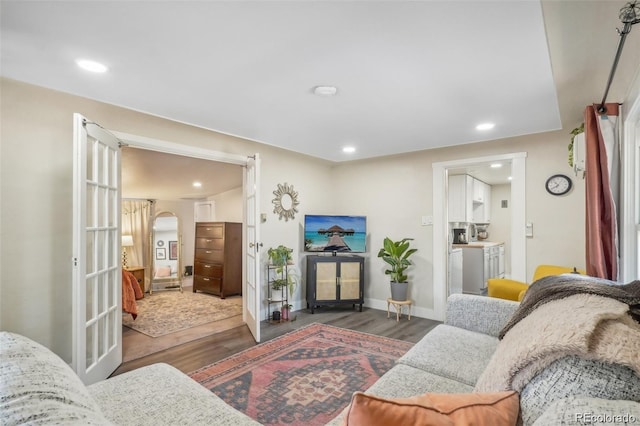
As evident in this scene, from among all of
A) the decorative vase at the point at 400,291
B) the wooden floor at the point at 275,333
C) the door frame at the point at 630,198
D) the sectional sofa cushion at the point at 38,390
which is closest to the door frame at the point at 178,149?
the wooden floor at the point at 275,333

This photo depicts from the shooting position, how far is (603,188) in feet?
6.50

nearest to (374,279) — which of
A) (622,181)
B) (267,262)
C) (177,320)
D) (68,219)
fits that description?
(267,262)

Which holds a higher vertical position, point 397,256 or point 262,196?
point 262,196

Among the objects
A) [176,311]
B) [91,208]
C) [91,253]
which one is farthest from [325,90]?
[176,311]

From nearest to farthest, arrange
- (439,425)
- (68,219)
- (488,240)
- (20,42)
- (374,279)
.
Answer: (439,425)
(20,42)
(68,219)
(374,279)
(488,240)

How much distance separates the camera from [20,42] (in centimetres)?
173

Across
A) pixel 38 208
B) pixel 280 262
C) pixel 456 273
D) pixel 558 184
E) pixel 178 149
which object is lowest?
pixel 456 273

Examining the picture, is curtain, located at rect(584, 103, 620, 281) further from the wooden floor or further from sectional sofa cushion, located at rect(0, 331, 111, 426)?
sectional sofa cushion, located at rect(0, 331, 111, 426)

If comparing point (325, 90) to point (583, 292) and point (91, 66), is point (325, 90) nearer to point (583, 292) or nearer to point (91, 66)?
point (91, 66)

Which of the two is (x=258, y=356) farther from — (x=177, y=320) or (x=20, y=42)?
(x=20, y=42)

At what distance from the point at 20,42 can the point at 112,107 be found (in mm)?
974

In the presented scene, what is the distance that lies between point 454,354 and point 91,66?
9.24 feet

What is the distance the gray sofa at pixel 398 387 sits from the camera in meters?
0.65

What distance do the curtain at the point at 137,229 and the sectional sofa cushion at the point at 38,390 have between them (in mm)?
5844
